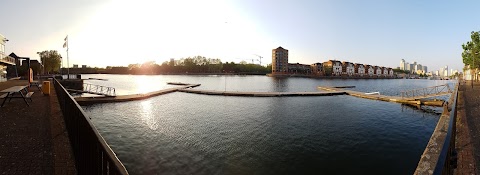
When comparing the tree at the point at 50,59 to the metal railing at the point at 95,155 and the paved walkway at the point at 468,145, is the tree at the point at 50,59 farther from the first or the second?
the paved walkway at the point at 468,145

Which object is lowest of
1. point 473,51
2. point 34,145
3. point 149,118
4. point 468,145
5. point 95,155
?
point 149,118

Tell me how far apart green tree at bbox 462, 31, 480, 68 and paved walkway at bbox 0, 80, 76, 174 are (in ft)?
278

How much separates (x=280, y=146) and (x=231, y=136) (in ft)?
12.3

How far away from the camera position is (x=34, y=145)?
8.69 m

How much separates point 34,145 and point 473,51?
87539 millimetres

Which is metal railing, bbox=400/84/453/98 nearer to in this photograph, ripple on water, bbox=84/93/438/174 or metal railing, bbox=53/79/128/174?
ripple on water, bbox=84/93/438/174

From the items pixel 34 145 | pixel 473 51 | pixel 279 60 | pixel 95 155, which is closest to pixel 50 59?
pixel 34 145

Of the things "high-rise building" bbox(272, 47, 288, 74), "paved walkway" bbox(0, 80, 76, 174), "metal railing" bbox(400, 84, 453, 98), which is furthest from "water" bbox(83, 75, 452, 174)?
"high-rise building" bbox(272, 47, 288, 74)

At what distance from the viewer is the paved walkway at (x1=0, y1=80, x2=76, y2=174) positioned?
6898 mm

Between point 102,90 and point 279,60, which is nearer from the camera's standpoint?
point 102,90

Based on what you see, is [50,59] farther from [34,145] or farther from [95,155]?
[95,155]

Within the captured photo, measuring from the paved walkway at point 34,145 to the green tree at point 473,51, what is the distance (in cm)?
8477

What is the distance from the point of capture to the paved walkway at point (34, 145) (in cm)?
690

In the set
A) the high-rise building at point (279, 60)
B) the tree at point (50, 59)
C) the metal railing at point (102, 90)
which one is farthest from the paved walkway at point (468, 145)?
the high-rise building at point (279, 60)
